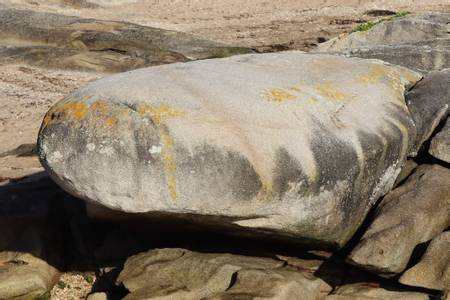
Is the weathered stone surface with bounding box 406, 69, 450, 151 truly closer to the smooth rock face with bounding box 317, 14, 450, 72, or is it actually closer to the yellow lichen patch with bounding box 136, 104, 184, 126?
the smooth rock face with bounding box 317, 14, 450, 72

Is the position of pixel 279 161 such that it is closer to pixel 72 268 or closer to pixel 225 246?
pixel 225 246

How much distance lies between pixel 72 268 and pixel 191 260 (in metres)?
1.82

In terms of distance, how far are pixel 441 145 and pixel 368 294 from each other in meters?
1.86

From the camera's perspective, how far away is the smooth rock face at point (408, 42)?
8.89 metres

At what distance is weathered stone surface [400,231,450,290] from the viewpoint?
5.86 m

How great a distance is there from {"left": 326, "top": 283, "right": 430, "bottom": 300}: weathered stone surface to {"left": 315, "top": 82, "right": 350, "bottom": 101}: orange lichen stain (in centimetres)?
179

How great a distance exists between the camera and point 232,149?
605 cm

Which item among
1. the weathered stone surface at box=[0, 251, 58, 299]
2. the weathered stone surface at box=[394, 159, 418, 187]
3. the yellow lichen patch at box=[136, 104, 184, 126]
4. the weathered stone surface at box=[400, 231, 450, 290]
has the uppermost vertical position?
the yellow lichen patch at box=[136, 104, 184, 126]

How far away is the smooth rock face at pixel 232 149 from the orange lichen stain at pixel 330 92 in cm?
1

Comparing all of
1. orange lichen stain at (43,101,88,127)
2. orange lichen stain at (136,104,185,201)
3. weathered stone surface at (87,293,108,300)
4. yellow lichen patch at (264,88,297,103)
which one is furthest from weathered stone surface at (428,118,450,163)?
weathered stone surface at (87,293,108,300)

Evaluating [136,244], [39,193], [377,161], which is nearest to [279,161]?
[377,161]

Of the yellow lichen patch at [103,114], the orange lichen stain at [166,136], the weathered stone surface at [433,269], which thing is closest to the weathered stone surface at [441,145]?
the weathered stone surface at [433,269]

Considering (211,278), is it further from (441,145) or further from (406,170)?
(441,145)

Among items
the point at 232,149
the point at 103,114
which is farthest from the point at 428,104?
the point at 103,114
